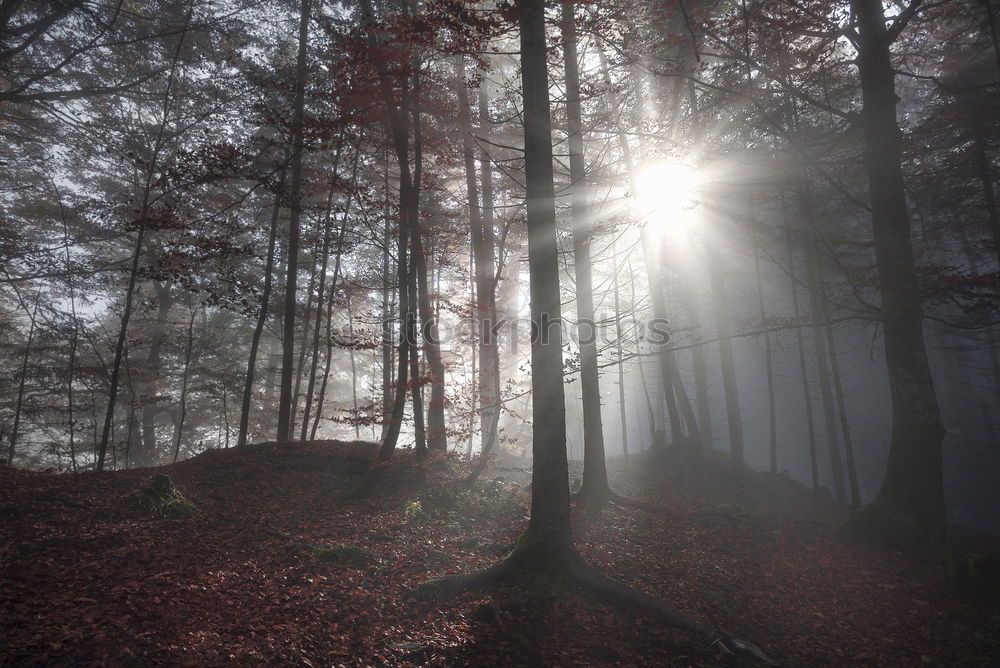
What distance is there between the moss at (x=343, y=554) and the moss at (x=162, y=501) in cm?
234

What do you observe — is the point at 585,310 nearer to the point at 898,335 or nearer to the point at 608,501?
the point at 608,501

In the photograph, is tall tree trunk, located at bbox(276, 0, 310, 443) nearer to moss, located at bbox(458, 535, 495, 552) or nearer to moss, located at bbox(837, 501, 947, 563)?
moss, located at bbox(458, 535, 495, 552)

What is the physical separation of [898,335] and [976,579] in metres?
3.74

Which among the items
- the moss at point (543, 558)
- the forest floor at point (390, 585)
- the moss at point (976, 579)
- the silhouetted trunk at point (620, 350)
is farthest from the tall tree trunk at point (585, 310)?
the moss at point (976, 579)

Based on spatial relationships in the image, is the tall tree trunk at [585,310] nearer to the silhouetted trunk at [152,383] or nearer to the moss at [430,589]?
the moss at [430,589]

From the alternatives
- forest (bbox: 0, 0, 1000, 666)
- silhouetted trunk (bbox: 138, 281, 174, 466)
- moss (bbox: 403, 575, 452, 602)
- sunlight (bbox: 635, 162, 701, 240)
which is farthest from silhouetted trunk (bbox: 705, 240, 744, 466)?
silhouetted trunk (bbox: 138, 281, 174, 466)

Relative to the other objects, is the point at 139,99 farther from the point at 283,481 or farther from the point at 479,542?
the point at 479,542

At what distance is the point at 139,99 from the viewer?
1016 centimetres

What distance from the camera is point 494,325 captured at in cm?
1177

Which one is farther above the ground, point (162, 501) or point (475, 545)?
point (162, 501)

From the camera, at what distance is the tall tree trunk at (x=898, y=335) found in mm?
7570

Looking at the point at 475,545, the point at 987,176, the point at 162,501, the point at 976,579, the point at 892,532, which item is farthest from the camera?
the point at 987,176

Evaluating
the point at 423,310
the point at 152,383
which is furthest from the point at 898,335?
the point at 152,383

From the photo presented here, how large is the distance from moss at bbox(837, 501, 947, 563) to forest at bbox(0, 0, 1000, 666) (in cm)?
4
